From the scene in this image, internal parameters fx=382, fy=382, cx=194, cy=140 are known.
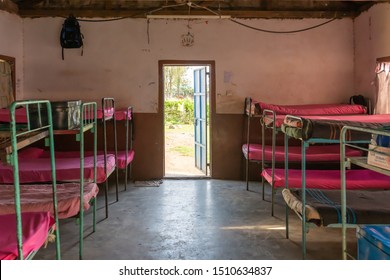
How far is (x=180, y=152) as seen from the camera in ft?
31.7

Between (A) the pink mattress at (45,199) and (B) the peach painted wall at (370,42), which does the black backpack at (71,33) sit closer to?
(A) the pink mattress at (45,199)

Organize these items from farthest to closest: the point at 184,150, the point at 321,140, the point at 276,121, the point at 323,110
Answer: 1. the point at 184,150
2. the point at 323,110
3. the point at 276,121
4. the point at 321,140

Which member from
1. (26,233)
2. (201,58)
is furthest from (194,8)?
(26,233)

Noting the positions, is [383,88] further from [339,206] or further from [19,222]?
[19,222]

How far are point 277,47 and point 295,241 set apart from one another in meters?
3.71

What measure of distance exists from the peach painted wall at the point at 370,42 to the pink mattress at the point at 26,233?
5026 millimetres

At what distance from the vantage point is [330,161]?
203 inches

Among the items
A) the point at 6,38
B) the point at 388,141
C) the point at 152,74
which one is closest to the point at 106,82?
the point at 152,74

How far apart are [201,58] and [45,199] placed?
3944mm

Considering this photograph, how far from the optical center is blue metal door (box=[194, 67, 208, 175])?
261 inches

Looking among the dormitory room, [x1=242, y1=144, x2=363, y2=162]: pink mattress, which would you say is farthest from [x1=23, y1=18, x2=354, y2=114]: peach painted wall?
[x1=242, y1=144, x2=363, y2=162]: pink mattress

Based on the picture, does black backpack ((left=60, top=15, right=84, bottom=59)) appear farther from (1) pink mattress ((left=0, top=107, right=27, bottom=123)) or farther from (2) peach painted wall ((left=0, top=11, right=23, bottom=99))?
(1) pink mattress ((left=0, top=107, right=27, bottom=123))

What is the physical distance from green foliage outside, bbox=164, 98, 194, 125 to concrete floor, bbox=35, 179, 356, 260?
656cm

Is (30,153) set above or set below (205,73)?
below
